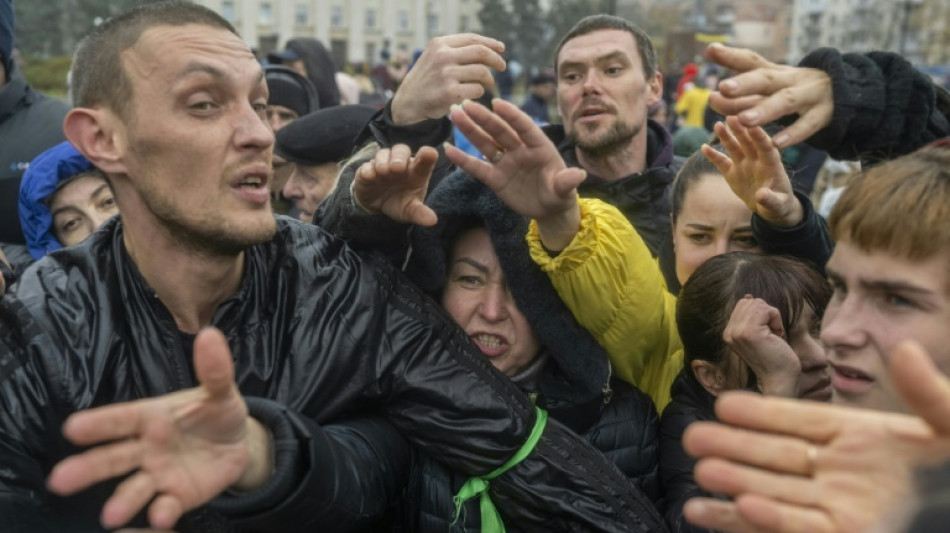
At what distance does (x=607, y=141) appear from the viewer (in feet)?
13.4

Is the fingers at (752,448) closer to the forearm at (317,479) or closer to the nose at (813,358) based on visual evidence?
the forearm at (317,479)

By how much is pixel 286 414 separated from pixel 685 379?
130cm

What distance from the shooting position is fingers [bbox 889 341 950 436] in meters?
1.12

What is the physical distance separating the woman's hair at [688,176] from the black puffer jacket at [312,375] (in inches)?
48.4

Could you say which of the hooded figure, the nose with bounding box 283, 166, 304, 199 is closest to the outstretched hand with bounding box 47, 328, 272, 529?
Result: the nose with bounding box 283, 166, 304, 199

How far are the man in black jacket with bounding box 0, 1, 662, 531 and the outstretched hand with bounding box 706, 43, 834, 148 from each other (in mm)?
931

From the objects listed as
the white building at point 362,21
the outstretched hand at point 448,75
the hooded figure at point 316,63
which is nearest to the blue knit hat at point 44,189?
the outstretched hand at point 448,75

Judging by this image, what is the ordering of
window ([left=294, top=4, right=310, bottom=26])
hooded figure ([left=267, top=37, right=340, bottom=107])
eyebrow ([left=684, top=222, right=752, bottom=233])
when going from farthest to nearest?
window ([left=294, top=4, right=310, bottom=26]) < hooded figure ([left=267, top=37, right=340, bottom=107]) < eyebrow ([left=684, top=222, right=752, bottom=233])

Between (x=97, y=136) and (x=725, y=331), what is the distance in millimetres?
1696

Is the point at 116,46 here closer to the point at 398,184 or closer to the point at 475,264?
the point at 398,184

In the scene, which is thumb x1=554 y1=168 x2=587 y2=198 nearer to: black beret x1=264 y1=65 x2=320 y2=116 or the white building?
black beret x1=264 y1=65 x2=320 y2=116

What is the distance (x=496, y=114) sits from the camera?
2129 mm

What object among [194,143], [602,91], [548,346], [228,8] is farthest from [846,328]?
[228,8]

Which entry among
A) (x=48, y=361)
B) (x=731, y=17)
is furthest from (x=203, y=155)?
(x=731, y=17)
